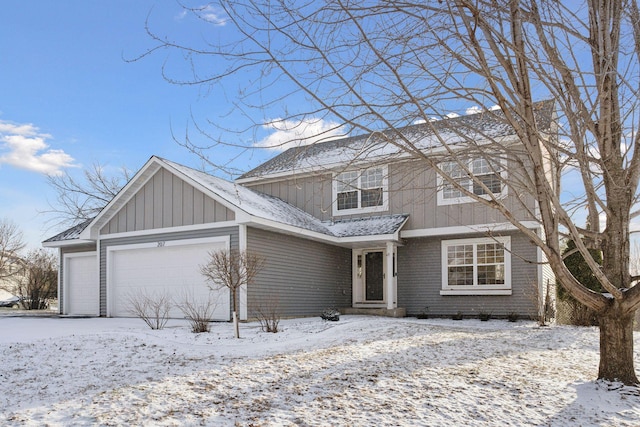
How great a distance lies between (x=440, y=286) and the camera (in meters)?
15.9

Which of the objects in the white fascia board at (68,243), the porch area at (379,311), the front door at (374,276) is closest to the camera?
the porch area at (379,311)

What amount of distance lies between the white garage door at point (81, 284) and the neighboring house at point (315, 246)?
3cm

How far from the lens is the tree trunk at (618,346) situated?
6512 mm

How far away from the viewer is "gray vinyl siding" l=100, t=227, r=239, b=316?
1308 centimetres

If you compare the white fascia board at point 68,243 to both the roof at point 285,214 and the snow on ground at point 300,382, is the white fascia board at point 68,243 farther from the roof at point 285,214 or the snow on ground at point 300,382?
the snow on ground at point 300,382

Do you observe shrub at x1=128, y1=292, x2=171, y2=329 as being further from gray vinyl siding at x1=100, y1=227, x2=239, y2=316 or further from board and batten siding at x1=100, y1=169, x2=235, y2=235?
board and batten siding at x1=100, y1=169, x2=235, y2=235

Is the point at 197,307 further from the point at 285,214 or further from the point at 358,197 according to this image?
the point at 358,197

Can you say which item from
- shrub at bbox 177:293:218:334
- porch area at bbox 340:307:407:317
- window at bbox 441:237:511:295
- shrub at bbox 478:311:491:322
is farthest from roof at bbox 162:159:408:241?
shrub at bbox 478:311:491:322

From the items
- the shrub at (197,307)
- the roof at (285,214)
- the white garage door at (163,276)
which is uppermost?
the roof at (285,214)

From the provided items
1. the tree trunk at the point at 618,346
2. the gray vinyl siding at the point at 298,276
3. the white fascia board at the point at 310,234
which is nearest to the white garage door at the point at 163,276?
the gray vinyl siding at the point at 298,276

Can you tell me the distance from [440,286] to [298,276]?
4.34 metres

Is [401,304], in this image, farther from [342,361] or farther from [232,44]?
[232,44]

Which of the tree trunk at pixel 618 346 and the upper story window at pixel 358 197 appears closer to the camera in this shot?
the tree trunk at pixel 618 346

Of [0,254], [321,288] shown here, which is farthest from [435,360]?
[0,254]
